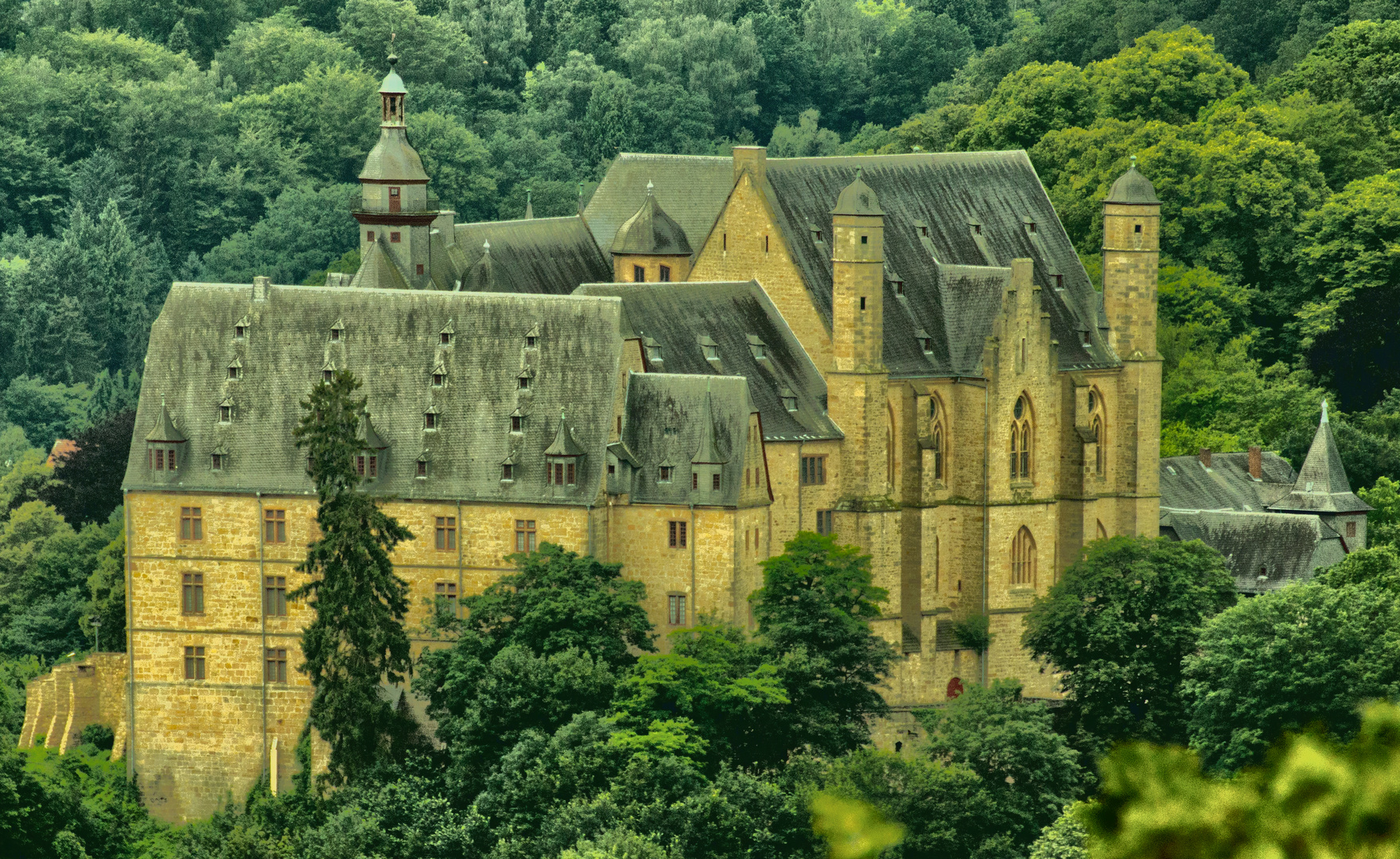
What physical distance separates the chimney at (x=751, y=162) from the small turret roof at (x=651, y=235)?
3.49 metres

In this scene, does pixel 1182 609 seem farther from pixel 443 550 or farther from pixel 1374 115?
pixel 1374 115

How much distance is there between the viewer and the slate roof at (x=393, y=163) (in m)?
85.2

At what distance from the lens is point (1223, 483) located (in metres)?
92.1

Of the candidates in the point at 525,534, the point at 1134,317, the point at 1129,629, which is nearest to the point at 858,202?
the point at 1134,317

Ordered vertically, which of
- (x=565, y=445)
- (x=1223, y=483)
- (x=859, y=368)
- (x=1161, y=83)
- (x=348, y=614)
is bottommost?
(x=348, y=614)

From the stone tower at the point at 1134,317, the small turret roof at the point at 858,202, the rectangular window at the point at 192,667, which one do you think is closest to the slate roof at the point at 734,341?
the small turret roof at the point at 858,202

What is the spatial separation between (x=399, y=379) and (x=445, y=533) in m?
4.75

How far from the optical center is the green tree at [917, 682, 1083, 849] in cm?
6525

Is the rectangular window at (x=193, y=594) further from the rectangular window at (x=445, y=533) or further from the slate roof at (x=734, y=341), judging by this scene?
the slate roof at (x=734, y=341)

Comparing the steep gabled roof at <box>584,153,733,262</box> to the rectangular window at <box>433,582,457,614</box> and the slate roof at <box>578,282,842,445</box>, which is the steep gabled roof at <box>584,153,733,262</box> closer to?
the slate roof at <box>578,282,842,445</box>

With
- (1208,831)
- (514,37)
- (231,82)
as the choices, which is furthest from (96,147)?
(1208,831)

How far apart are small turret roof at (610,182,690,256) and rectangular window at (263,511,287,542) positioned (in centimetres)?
1705

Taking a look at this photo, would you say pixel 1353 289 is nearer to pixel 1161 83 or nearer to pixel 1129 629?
pixel 1161 83

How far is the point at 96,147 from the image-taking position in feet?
514
